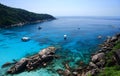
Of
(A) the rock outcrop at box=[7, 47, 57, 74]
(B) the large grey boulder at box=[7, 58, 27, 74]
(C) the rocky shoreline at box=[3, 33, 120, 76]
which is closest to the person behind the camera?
(C) the rocky shoreline at box=[3, 33, 120, 76]

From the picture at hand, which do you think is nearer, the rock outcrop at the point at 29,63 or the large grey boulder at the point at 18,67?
the large grey boulder at the point at 18,67

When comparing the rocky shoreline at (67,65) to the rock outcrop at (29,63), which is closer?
the rocky shoreline at (67,65)

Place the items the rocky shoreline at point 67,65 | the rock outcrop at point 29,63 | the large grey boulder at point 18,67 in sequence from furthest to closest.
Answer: the rock outcrop at point 29,63, the large grey boulder at point 18,67, the rocky shoreline at point 67,65

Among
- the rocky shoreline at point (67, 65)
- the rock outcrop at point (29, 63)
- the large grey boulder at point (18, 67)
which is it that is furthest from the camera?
the rock outcrop at point (29, 63)

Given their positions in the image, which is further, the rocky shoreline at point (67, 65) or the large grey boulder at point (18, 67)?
the large grey boulder at point (18, 67)

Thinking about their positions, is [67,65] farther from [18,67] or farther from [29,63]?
[18,67]

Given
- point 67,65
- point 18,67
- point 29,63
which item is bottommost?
point 67,65

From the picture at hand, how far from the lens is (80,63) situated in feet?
121

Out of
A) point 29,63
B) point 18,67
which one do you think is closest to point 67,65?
point 29,63

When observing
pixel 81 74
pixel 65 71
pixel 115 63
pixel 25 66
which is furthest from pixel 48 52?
pixel 115 63

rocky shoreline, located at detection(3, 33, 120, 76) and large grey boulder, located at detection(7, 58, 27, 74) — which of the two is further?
large grey boulder, located at detection(7, 58, 27, 74)

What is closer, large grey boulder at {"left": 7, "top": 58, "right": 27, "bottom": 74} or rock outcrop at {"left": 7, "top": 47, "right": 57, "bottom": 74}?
large grey boulder at {"left": 7, "top": 58, "right": 27, "bottom": 74}

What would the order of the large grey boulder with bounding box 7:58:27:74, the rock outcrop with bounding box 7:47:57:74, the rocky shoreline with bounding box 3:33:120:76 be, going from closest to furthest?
1. the rocky shoreline with bounding box 3:33:120:76
2. the large grey boulder with bounding box 7:58:27:74
3. the rock outcrop with bounding box 7:47:57:74

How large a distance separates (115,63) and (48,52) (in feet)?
70.4
